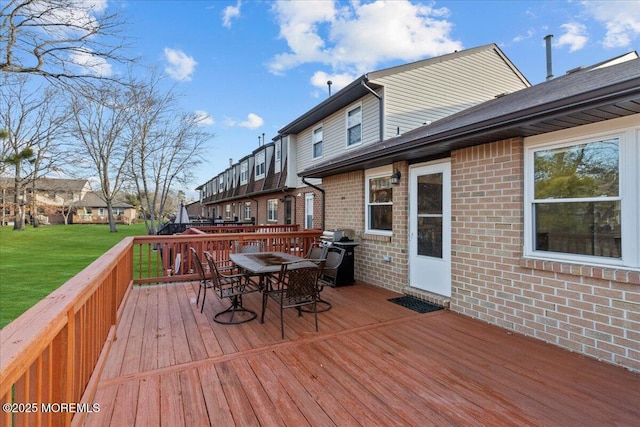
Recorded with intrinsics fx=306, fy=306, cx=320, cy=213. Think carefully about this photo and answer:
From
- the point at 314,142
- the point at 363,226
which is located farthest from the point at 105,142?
the point at 363,226

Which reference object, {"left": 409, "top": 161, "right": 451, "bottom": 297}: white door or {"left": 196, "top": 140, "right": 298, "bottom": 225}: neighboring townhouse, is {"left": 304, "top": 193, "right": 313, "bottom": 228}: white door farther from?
{"left": 409, "top": 161, "right": 451, "bottom": 297}: white door

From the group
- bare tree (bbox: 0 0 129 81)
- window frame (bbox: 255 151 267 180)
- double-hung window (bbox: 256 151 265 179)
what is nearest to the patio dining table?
bare tree (bbox: 0 0 129 81)

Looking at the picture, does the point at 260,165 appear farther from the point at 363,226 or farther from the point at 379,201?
the point at 379,201

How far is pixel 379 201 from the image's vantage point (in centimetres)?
652

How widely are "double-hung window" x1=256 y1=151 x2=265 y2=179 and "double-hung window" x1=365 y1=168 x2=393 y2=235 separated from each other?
1138 cm

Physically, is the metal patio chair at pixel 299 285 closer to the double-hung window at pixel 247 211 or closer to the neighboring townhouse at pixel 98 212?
the double-hung window at pixel 247 211

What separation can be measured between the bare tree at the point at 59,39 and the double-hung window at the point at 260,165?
37.5 feet

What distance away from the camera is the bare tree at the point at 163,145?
59.0 feet

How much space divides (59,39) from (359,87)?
21.5 feet

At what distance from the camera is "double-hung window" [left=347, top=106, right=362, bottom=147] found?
946cm

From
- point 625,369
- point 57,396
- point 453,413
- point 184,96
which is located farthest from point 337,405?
point 184,96

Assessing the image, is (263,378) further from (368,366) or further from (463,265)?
(463,265)

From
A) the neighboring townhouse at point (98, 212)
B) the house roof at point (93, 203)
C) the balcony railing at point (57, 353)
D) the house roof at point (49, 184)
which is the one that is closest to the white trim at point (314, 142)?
the balcony railing at point (57, 353)

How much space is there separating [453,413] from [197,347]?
2654mm
